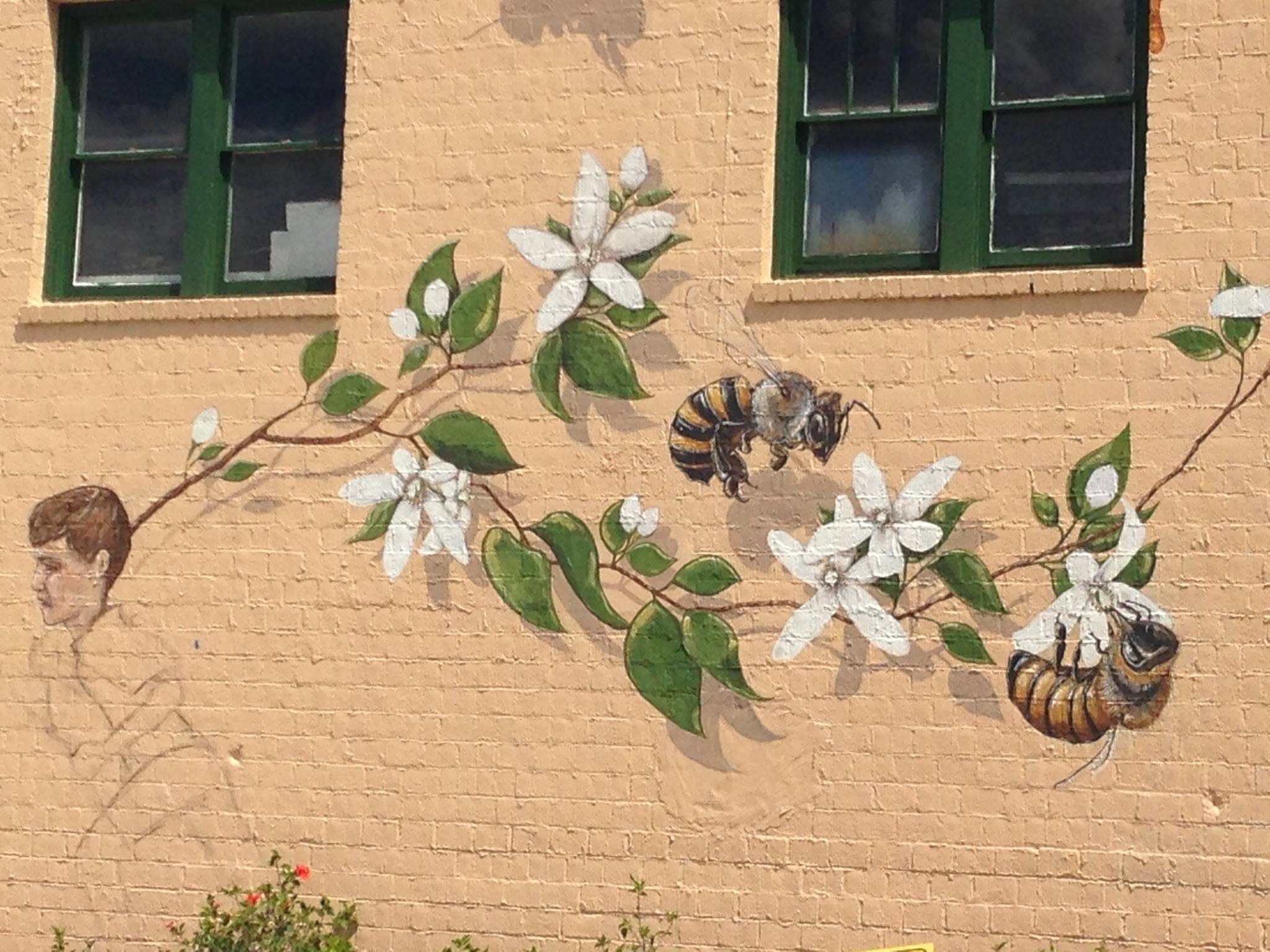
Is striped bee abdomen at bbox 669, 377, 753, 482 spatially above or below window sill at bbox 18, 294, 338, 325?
below

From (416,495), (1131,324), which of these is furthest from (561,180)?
(1131,324)

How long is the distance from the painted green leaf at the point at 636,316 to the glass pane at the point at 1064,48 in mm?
1691

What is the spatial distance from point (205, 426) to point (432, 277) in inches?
50.1

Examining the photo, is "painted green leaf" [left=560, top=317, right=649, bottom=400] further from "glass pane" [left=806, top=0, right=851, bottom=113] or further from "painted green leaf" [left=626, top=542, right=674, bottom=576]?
"glass pane" [left=806, top=0, right=851, bottom=113]

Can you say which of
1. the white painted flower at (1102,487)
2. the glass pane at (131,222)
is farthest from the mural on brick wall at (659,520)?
the glass pane at (131,222)

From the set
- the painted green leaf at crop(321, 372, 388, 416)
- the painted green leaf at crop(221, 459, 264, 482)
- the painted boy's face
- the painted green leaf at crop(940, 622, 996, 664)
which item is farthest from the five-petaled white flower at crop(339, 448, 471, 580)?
the painted green leaf at crop(940, 622, 996, 664)

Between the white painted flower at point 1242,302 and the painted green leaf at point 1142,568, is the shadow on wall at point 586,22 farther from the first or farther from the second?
the painted green leaf at point 1142,568

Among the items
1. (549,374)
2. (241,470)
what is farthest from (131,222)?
(549,374)

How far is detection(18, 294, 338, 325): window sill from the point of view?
9.35m

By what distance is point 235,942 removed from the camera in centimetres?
895

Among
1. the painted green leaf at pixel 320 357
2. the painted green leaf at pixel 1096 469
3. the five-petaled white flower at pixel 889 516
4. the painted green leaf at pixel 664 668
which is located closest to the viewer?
the painted green leaf at pixel 1096 469

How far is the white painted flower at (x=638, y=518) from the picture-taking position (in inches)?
345

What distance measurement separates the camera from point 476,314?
9133mm

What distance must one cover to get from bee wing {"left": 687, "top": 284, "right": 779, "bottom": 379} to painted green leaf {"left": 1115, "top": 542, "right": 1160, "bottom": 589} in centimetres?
165
